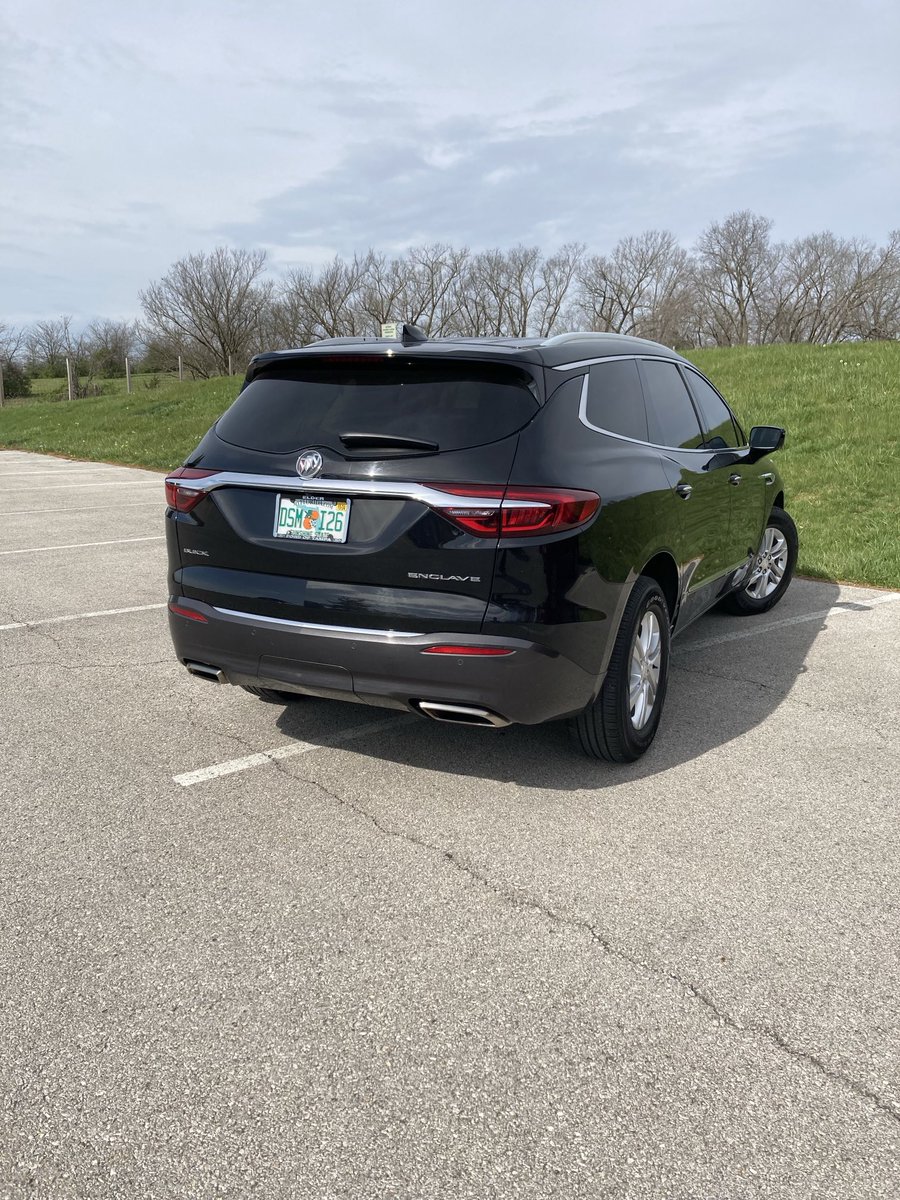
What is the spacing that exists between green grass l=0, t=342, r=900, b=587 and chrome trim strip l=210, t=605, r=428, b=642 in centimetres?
630

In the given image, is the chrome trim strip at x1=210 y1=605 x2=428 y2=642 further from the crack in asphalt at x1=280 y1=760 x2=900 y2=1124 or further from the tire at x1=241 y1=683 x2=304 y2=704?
the tire at x1=241 y1=683 x2=304 y2=704

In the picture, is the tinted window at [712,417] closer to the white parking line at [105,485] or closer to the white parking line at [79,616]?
the white parking line at [79,616]

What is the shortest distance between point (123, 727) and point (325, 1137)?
2768 millimetres

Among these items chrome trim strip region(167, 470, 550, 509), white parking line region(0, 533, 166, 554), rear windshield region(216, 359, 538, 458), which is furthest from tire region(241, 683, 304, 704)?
white parking line region(0, 533, 166, 554)

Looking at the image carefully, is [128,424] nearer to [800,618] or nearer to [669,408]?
[800,618]

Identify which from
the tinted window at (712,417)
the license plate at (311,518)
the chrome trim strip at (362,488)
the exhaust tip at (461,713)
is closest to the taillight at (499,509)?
the chrome trim strip at (362,488)

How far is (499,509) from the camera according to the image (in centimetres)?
330

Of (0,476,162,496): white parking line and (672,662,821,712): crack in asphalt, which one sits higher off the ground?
(672,662,821,712): crack in asphalt

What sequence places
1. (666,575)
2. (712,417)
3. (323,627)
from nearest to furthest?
(323,627), (666,575), (712,417)

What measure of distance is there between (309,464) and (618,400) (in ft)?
4.78

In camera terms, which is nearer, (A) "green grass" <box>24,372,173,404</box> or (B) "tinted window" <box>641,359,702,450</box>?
(B) "tinted window" <box>641,359,702,450</box>

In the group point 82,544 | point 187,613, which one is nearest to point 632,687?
point 187,613

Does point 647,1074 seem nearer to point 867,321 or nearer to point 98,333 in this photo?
point 98,333

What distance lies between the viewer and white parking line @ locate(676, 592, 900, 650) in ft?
20.4
